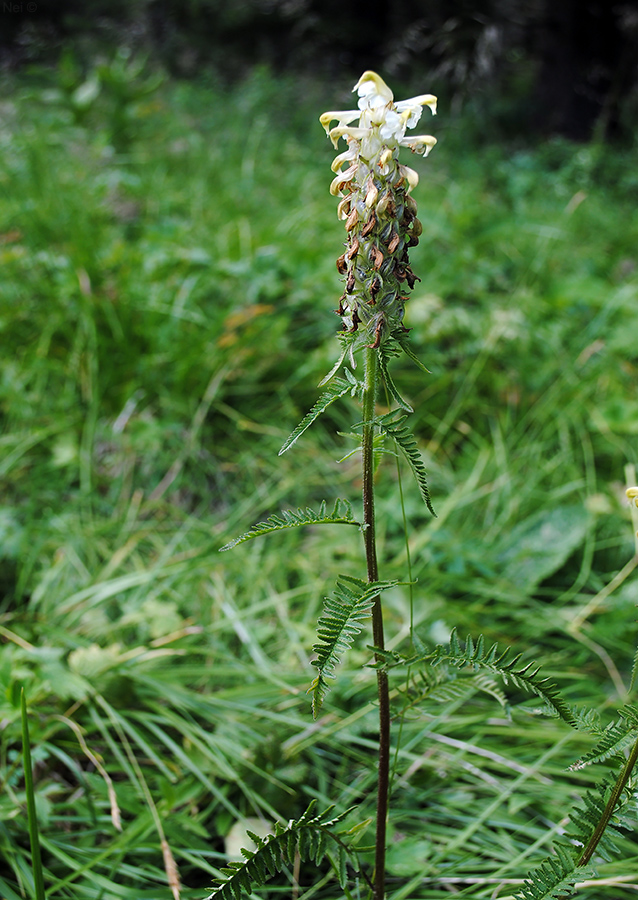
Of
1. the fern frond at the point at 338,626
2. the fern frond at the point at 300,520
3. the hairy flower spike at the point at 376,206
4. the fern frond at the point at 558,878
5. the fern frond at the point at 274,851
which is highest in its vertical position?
the hairy flower spike at the point at 376,206

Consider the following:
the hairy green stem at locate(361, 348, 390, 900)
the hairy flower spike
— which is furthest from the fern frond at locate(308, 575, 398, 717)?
the hairy flower spike

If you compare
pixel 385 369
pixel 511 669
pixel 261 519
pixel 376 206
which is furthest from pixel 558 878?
pixel 261 519

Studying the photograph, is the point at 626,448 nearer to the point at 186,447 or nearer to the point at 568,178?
the point at 186,447

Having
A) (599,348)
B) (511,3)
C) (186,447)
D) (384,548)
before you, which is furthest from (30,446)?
(511,3)

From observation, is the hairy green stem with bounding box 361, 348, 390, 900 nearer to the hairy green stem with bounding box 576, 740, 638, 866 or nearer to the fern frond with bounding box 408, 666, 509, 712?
the fern frond with bounding box 408, 666, 509, 712

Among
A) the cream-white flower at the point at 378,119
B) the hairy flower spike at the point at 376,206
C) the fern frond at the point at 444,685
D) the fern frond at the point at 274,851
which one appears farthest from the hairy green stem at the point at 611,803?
the cream-white flower at the point at 378,119

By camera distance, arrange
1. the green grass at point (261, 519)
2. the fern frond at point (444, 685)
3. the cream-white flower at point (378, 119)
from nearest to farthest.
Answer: the cream-white flower at point (378, 119) → the fern frond at point (444, 685) → the green grass at point (261, 519)

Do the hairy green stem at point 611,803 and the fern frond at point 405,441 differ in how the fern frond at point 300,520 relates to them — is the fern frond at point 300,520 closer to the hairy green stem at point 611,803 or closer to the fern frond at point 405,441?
the fern frond at point 405,441
